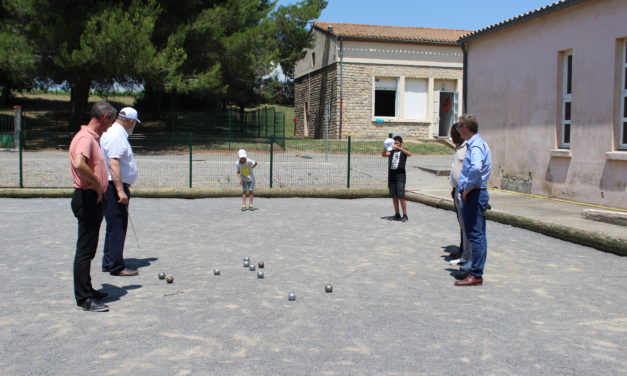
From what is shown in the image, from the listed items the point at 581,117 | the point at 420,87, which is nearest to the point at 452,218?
the point at 581,117

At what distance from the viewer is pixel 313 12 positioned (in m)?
36.1

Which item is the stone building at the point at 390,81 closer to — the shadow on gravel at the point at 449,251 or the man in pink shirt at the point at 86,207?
the shadow on gravel at the point at 449,251

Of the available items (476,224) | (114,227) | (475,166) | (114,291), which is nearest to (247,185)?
(114,227)

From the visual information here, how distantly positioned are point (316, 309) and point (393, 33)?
103 feet

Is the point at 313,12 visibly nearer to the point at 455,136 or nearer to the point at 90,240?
the point at 455,136

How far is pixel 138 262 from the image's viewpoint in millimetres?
7605

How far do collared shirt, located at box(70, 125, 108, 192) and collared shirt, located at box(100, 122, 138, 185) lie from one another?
0.98 meters

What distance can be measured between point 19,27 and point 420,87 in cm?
2035

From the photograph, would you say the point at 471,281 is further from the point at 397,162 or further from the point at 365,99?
the point at 365,99

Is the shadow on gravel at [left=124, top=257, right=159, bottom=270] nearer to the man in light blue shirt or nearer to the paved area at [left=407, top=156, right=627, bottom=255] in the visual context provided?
the man in light blue shirt

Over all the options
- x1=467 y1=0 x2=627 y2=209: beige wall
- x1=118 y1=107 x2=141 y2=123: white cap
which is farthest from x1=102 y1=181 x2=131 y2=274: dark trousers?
x1=467 y1=0 x2=627 y2=209: beige wall

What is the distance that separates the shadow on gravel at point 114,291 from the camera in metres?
5.86

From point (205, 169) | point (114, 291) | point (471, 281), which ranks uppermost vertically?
point (205, 169)

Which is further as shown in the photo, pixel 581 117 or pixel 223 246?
pixel 581 117
